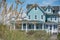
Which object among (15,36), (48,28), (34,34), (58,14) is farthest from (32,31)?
(15,36)

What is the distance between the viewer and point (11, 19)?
2.68 metres

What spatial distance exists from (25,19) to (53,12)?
430mm

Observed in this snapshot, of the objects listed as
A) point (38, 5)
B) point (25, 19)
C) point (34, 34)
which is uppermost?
point (38, 5)

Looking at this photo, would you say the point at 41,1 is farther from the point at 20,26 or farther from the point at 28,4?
the point at 20,26

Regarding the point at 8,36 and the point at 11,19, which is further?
the point at 11,19

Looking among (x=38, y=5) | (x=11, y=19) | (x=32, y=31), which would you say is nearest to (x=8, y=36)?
(x=11, y=19)

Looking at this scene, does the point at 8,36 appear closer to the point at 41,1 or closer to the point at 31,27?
the point at 31,27

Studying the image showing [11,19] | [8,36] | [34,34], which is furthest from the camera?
[34,34]

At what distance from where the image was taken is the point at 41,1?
9.78 feet

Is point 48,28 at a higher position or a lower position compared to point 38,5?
lower

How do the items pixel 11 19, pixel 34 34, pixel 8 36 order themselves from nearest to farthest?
pixel 8 36, pixel 11 19, pixel 34 34

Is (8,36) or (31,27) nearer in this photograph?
(8,36)

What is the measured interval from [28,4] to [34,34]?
0.46m

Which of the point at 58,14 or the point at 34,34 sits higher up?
the point at 58,14
